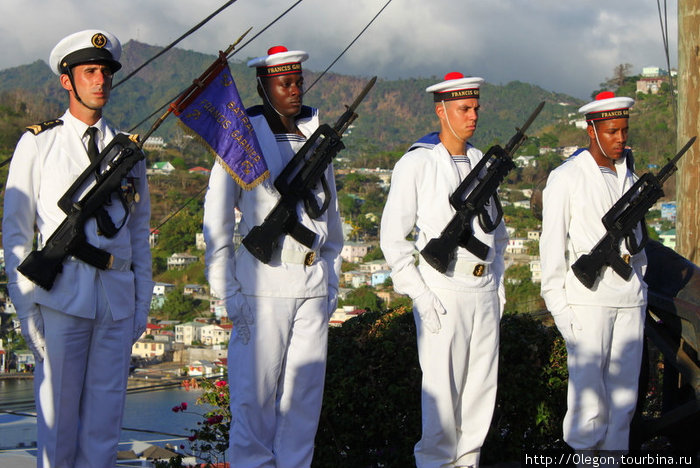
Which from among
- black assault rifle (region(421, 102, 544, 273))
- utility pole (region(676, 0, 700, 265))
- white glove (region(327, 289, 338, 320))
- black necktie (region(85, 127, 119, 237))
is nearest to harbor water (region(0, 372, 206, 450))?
white glove (region(327, 289, 338, 320))

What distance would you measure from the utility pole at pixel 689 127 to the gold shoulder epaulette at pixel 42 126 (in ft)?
16.0

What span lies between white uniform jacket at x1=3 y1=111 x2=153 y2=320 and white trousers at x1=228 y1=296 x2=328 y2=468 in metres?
0.60

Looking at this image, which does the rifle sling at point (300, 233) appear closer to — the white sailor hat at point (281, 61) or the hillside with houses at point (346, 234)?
the white sailor hat at point (281, 61)

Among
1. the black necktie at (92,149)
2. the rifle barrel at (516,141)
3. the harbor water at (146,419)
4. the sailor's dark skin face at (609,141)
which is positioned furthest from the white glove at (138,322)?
the sailor's dark skin face at (609,141)

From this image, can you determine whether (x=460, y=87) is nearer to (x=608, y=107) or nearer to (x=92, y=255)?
(x=608, y=107)

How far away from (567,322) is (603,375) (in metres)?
0.32

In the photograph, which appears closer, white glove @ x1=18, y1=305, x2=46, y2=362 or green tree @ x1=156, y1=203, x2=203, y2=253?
white glove @ x1=18, y1=305, x2=46, y2=362

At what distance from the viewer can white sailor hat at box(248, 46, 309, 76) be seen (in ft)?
14.3

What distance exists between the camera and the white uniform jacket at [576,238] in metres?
4.92

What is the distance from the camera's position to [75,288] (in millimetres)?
3867

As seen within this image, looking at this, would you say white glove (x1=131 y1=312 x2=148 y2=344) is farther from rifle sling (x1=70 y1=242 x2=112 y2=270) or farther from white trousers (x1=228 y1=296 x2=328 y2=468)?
white trousers (x1=228 y1=296 x2=328 y2=468)

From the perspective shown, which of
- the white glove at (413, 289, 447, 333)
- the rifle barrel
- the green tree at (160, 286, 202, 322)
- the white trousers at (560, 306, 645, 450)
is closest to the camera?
the white glove at (413, 289, 447, 333)

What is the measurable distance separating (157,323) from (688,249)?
7129cm

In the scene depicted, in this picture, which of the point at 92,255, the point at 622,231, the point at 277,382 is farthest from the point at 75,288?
the point at 622,231
